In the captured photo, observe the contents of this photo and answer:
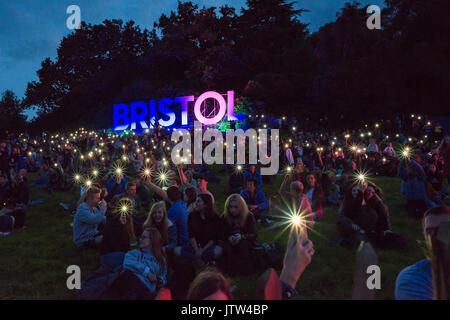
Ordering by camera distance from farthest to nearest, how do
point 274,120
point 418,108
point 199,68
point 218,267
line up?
point 199,68
point 274,120
point 418,108
point 218,267

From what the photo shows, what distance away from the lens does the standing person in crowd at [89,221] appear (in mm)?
6020

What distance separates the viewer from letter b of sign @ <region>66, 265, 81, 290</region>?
15.7 feet

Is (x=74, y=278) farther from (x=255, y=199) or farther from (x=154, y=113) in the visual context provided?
(x=154, y=113)

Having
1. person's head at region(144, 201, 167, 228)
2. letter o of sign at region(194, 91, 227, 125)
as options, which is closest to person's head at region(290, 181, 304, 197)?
person's head at region(144, 201, 167, 228)

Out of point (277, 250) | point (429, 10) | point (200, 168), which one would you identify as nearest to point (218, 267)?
point (277, 250)

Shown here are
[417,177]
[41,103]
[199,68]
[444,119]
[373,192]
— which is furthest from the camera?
[41,103]

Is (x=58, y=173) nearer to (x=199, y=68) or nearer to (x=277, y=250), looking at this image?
(x=277, y=250)

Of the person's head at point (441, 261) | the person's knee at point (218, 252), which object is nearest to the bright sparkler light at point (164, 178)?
the person's knee at point (218, 252)

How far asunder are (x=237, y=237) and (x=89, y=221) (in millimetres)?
3004

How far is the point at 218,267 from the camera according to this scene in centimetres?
526

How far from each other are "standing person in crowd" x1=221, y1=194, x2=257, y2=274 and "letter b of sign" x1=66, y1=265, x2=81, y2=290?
233 cm

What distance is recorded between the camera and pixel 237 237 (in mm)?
5184

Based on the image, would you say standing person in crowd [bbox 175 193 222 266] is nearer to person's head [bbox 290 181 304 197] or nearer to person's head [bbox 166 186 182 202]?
person's head [bbox 166 186 182 202]

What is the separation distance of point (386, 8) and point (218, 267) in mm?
35702
